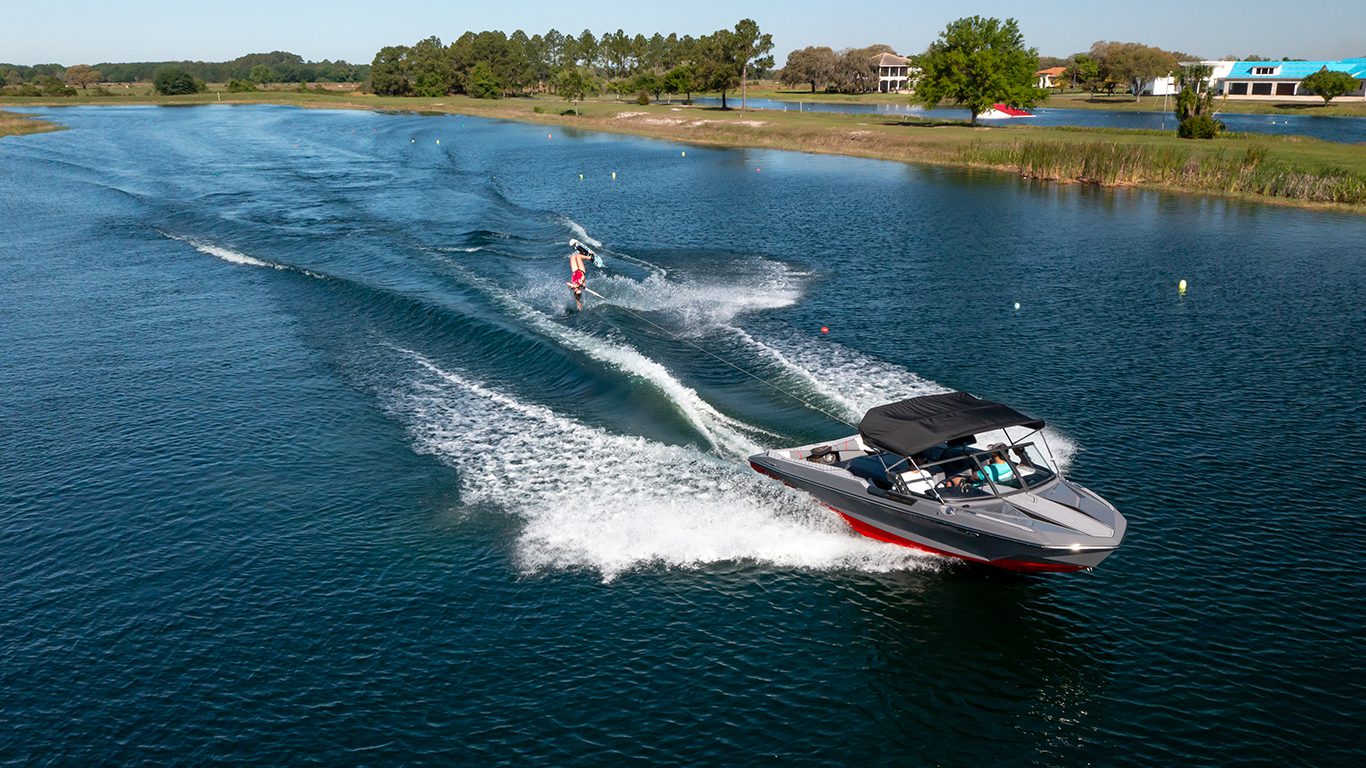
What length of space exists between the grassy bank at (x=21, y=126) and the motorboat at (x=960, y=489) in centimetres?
15899

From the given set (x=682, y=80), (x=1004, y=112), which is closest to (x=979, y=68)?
(x=1004, y=112)

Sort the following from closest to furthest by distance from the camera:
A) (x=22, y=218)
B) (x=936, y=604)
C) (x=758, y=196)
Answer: (x=936, y=604), (x=22, y=218), (x=758, y=196)

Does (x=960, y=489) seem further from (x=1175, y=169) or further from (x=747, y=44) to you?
(x=747, y=44)

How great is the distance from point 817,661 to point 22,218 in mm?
79540

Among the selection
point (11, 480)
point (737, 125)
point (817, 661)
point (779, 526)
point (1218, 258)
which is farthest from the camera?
point (737, 125)

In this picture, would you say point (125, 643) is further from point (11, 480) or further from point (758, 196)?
point (758, 196)

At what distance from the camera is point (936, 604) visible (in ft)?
74.5

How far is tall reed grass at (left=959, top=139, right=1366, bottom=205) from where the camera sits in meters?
70.9

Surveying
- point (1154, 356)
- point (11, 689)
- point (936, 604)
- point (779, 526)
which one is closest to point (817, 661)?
point (936, 604)

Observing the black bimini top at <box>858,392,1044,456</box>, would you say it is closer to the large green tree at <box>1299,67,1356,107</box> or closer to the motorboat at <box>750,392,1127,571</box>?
the motorboat at <box>750,392,1127,571</box>

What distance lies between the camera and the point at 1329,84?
564ft

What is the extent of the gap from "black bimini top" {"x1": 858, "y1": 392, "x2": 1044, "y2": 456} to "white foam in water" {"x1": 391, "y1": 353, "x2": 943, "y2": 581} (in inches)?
122

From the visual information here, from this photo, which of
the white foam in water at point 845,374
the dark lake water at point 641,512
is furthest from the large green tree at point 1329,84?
the white foam in water at point 845,374

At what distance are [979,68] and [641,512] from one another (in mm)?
110741
